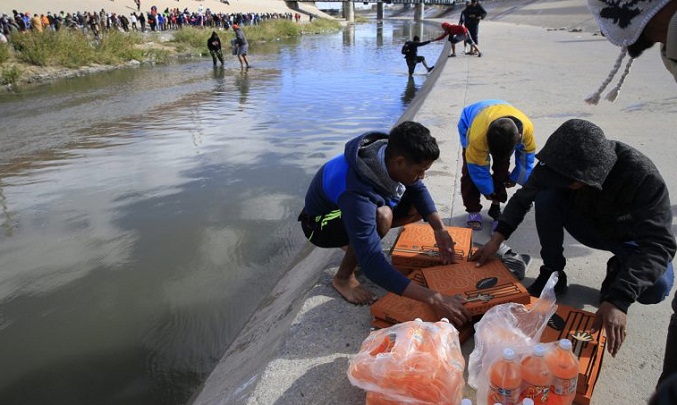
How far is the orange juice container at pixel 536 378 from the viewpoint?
1.59 m

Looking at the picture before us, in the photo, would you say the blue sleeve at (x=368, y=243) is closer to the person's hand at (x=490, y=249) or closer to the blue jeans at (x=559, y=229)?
the person's hand at (x=490, y=249)

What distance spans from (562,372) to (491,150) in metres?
1.96

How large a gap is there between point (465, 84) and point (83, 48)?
1626 centimetres

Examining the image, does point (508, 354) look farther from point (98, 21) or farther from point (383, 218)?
point (98, 21)

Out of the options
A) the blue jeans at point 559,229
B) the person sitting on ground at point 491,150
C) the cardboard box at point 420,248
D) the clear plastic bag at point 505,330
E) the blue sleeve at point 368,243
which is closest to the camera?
the clear plastic bag at point 505,330

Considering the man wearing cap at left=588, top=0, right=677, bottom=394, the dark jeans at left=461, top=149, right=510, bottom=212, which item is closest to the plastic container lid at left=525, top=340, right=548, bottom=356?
the man wearing cap at left=588, top=0, right=677, bottom=394

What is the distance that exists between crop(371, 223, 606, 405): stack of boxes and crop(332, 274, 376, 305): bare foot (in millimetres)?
216

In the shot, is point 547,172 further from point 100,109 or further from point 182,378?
point 100,109

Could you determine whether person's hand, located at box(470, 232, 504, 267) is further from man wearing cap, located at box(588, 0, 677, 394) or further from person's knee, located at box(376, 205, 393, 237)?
man wearing cap, located at box(588, 0, 677, 394)

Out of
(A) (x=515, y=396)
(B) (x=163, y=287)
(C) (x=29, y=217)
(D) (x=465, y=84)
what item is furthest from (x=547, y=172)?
(D) (x=465, y=84)

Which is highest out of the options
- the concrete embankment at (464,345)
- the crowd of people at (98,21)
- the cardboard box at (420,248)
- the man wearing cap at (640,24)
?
the crowd of people at (98,21)

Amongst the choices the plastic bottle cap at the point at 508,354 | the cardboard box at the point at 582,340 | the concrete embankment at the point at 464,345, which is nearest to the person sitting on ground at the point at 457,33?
the concrete embankment at the point at 464,345

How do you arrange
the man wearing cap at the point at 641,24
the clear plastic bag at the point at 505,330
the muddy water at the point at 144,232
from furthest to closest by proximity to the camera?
the muddy water at the point at 144,232 < the clear plastic bag at the point at 505,330 < the man wearing cap at the point at 641,24

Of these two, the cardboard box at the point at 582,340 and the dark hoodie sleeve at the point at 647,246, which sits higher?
the dark hoodie sleeve at the point at 647,246
